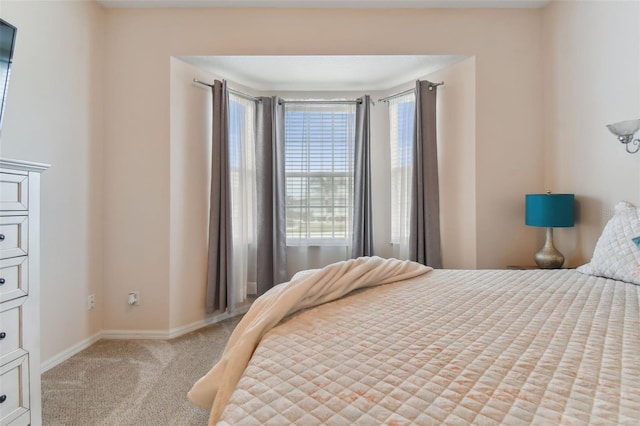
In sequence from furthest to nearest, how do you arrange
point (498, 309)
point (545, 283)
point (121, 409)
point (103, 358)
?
point (103, 358) < point (121, 409) < point (545, 283) < point (498, 309)

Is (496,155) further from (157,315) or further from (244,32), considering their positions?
(157,315)

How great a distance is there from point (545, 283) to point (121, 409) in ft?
7.60

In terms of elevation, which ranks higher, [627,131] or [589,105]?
[589,105]

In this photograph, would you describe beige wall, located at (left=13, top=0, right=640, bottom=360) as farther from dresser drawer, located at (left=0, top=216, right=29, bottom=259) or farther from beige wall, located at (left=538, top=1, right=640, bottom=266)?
dresser drawer, located at (left=0, top=216, right=29, bottom=259)

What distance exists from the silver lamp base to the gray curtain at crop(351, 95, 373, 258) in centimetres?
140

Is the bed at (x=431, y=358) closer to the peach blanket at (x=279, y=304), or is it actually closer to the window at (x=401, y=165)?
the peach blanket at (x=279, y=304)

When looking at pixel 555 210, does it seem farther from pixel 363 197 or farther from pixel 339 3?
pixel 339 3

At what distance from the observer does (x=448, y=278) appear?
1.66 metres

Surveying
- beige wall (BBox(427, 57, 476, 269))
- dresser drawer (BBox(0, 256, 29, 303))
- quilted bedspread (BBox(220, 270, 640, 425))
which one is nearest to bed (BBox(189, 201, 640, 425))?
quilted bedspread (BBox(220, 270, 640, 425))

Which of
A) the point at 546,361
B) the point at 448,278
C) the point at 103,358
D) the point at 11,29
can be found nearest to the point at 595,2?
the point at 448,278

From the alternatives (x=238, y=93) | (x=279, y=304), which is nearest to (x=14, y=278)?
(x=279, y=304)

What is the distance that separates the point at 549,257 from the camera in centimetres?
234

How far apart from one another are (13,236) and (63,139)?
1.20m

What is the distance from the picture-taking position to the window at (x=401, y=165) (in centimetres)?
305
